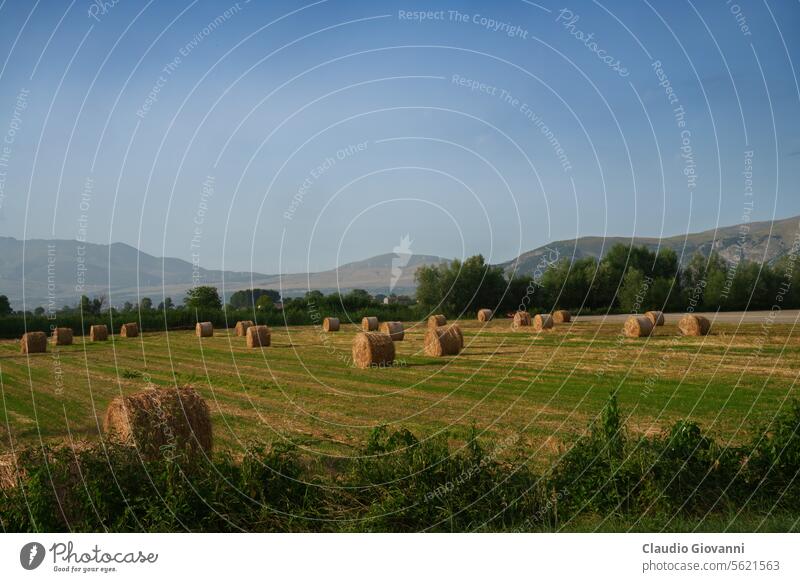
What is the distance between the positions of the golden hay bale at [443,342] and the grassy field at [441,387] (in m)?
0.79

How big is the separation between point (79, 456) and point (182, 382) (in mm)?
15043

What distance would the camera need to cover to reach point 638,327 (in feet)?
117

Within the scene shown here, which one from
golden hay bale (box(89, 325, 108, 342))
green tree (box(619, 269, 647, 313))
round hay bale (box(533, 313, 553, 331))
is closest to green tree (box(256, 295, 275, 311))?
golden hay bale (box(89, 325, 108, 342))

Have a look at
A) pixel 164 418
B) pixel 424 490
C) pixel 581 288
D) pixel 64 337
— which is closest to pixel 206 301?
pixel 64 337

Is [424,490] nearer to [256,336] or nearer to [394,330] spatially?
[256,336]

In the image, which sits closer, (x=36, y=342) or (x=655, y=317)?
(x=36, y=342)

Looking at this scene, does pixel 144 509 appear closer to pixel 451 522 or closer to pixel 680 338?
pixel 451 522

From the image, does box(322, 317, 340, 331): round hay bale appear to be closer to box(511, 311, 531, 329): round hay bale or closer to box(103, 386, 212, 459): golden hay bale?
box(511, 311, 531, 329): round hay bale

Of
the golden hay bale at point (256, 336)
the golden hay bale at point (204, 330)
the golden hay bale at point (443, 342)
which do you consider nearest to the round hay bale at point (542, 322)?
the golden hay bale at point (443, 342)

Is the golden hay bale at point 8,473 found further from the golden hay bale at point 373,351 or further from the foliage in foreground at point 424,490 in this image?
the golden hay bale at point 373,351

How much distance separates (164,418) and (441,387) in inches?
436

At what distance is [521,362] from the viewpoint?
1065 inches

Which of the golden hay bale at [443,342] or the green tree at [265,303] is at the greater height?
the green tree at [265,303]

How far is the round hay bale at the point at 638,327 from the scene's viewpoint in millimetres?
35750
